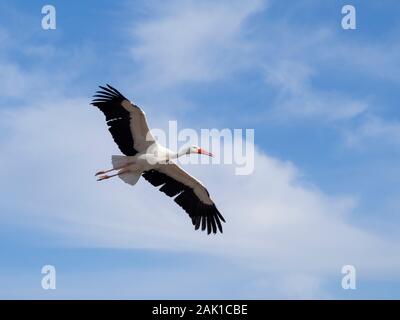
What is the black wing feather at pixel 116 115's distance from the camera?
66.4 ft

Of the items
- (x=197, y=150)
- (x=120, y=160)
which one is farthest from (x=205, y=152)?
(x=120, y=160)

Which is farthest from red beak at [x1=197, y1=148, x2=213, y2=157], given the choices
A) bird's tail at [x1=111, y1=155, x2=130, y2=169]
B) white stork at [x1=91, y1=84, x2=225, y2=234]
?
bird's tail at [x1=111, y1=155, x2=130, y2=169]

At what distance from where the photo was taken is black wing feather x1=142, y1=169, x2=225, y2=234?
22.1 metres

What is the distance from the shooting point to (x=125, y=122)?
67.3 feet

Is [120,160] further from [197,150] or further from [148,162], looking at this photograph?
[197,150]

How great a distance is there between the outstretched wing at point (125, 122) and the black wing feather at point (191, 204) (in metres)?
1.34

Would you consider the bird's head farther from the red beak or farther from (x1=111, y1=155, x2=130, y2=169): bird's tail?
(x1=111, y1=155, x2=130, y2=169): bird's tail

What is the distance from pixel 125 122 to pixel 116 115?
31 cm
